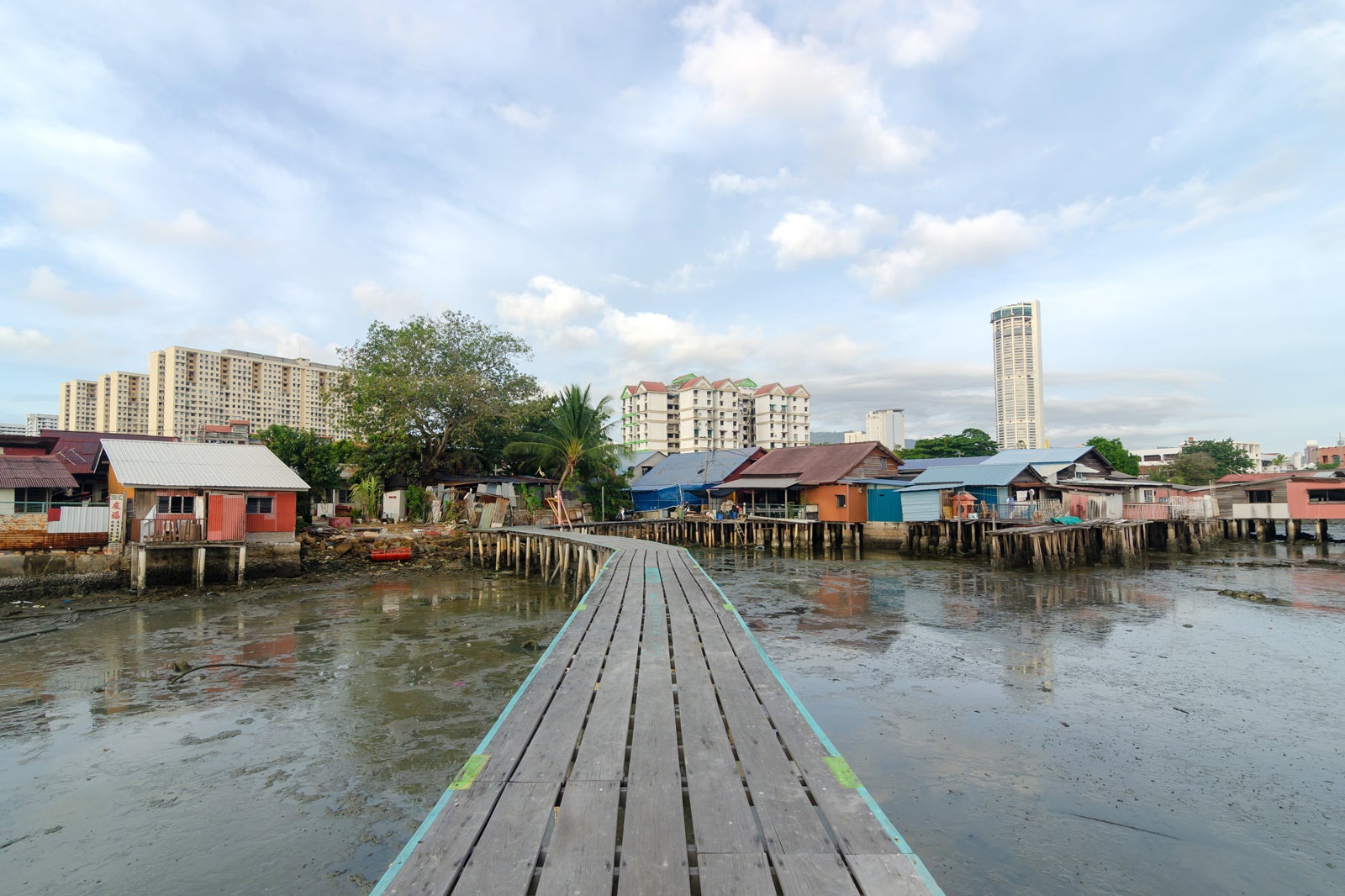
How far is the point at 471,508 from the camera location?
2959 cm

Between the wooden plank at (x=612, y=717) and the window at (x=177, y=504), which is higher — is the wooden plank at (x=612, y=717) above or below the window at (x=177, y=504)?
below

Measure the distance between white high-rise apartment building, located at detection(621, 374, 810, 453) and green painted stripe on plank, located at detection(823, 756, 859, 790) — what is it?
3378 inches

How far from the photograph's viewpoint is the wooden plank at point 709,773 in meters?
2.89

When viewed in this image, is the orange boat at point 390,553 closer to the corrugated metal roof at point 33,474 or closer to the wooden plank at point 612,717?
the corrugated metal roof at point 33,474

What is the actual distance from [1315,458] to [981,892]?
124 metres

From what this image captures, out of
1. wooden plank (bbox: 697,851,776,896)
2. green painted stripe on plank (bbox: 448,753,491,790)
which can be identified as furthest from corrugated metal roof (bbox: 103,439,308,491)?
wooden plank (bbox: 697,851,776,896)

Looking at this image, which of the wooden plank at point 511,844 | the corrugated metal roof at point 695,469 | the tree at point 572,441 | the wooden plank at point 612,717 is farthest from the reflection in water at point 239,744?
the corrugated metal roof at point 695,469

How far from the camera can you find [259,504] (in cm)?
2167

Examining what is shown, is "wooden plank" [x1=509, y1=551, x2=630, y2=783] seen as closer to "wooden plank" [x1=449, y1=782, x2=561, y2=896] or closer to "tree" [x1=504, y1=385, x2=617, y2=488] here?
"wooden plank" [x1=449, y1=782, x2=561, y2=896]

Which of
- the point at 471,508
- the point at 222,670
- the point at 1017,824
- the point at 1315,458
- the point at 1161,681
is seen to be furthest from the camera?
the point at 1315,458

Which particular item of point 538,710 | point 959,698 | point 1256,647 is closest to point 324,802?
point 538,710

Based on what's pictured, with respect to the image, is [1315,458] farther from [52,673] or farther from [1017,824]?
[52,673]

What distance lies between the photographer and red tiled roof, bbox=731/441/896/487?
108 ft

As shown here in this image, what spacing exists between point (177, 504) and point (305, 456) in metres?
8.47
